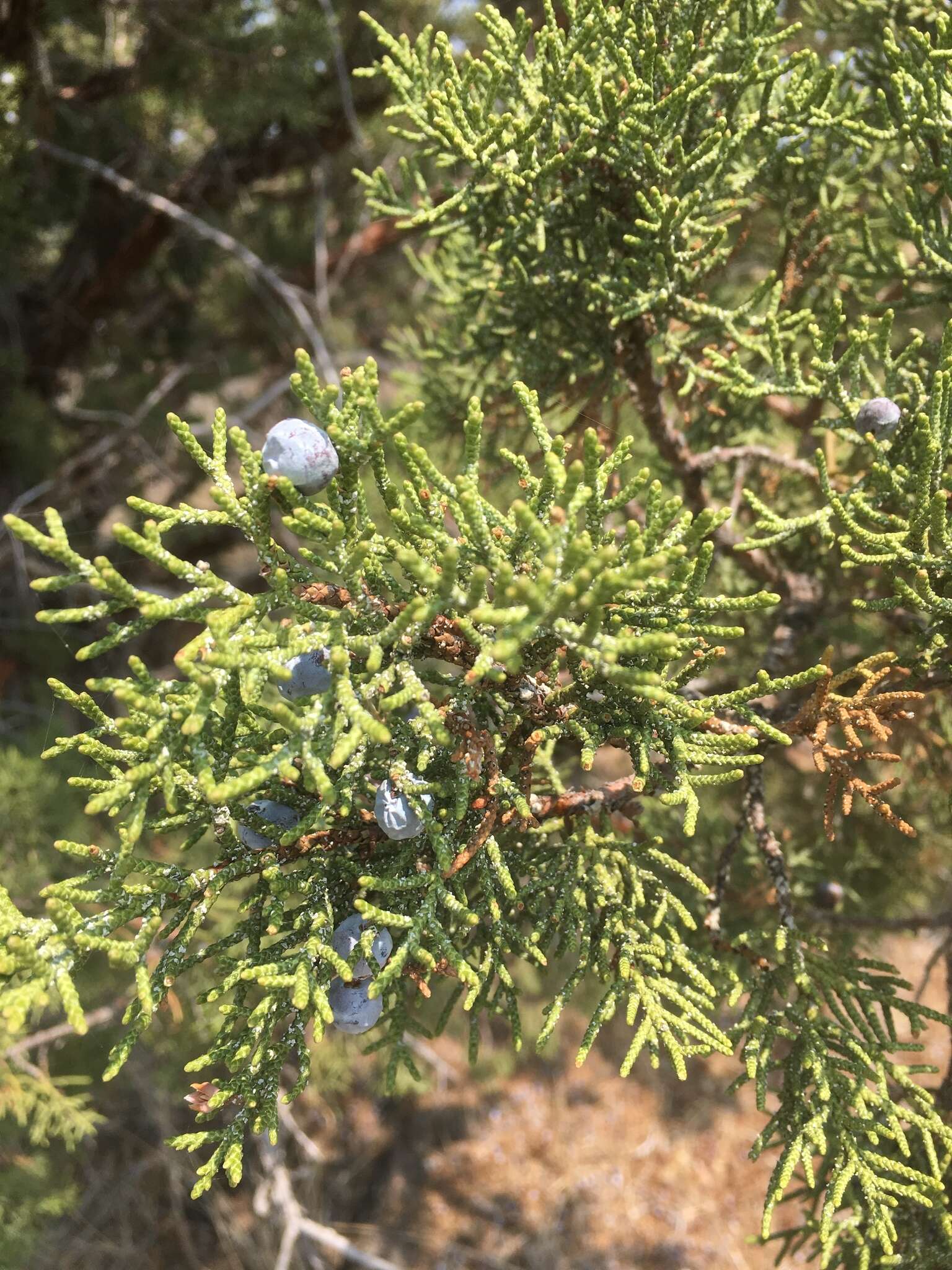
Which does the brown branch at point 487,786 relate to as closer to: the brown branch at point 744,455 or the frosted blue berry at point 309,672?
the frosted blue berry at point 309,672

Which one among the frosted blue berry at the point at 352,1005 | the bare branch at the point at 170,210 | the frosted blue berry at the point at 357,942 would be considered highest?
the bare branch at the point at 170,210

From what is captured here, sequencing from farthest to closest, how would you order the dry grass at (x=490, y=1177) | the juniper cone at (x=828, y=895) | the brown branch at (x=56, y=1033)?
the dry grass at (x=490, y=1177) → the brown branch at (x=56, y=1033) → the juniper cone at (x=828, y=895)

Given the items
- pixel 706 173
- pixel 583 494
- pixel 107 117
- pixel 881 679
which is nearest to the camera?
pixel 583 494

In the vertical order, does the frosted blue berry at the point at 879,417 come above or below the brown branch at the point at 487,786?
above

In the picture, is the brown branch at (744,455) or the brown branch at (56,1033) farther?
the brown branch at (56,1033)

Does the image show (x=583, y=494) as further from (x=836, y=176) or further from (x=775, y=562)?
(x=836, y=176)

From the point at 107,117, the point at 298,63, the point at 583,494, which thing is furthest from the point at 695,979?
the point at 107,117

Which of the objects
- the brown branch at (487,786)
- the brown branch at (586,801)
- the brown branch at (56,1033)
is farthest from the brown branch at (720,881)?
the brown branch at (56,1033)

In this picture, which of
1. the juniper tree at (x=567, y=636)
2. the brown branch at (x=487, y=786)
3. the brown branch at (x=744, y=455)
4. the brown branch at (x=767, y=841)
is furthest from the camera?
the brown branch at (x=744, y=455)
